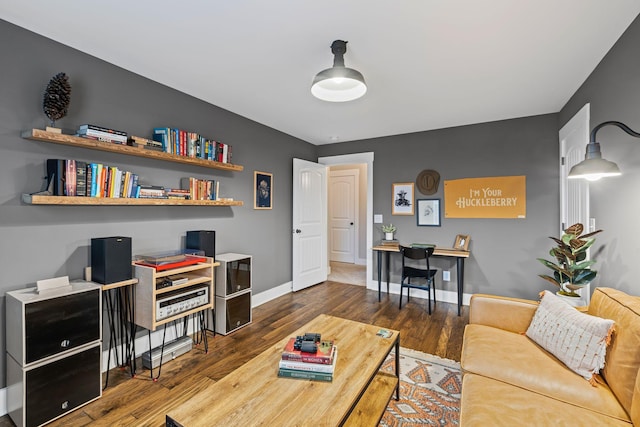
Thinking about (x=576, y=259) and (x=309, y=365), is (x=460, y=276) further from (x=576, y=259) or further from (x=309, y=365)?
(x=309, y=365)

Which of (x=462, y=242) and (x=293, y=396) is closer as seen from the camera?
(x=293, y=396)

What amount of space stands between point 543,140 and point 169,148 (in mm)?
4105

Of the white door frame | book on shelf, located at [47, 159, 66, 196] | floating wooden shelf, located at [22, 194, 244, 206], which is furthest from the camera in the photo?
the white door frame

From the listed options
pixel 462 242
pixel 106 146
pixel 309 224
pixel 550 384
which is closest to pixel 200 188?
pixel 106 146

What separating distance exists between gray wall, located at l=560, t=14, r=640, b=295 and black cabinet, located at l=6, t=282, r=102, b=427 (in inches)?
133

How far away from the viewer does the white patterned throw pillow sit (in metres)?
1.41

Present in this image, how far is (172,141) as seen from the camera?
8.53ft

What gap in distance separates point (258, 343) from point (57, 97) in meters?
2.44

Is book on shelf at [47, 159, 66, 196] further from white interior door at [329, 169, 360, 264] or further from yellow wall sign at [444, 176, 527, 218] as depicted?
white interior door at [329, 169, 360, 264]

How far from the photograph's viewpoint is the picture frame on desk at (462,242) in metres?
3.77

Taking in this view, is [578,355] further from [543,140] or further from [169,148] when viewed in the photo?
[169,148]

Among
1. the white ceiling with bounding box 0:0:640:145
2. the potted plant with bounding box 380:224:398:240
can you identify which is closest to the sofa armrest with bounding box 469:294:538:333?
the white ceiling with bounding box 0:0:640:145

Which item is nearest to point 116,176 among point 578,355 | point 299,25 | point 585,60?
point 299,25

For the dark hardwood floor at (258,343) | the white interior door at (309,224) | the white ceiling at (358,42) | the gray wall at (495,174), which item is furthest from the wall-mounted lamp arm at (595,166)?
the white interior door at (309,224)
